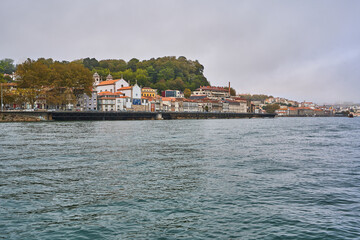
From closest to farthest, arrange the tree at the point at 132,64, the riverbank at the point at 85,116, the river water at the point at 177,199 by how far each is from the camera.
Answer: the river water at the point at 177,199 < the riverbank at the point at 85,116 < the tree at the point at 132,64

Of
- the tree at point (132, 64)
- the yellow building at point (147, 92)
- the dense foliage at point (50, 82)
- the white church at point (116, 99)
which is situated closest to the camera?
the dense foliage at point (50, 82)

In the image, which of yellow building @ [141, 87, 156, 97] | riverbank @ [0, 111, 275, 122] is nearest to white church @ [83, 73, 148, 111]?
yellow building @ [141, 87, 156, 97]

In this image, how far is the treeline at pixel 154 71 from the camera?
140500 millimetres

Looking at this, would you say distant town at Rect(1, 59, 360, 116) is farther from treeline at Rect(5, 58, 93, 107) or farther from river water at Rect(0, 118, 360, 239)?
river water at Rect(0, 118, 360, 239)

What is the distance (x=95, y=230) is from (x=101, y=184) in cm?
396

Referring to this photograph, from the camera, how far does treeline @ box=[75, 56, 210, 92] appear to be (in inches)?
5531

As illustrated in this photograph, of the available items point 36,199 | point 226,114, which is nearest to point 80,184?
point 36,199

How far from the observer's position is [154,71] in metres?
156

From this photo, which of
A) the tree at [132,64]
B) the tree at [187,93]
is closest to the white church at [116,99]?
the tree at [187,93]

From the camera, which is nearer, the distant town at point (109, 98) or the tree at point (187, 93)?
the distant town at point (109, 98)

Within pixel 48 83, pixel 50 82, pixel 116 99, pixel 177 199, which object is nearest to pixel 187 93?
pixel 116 99

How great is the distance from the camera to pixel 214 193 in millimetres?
9562

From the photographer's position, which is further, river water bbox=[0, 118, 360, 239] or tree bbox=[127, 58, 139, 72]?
tree bbox=[127, 58, 139, 72]

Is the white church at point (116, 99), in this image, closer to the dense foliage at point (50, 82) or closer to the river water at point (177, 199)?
the dense foliage at point (50, 82)
